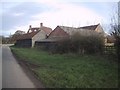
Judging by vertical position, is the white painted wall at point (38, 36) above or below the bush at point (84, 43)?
above

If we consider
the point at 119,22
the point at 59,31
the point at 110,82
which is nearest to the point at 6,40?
the point at 59,31

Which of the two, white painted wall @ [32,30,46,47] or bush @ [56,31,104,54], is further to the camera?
white painted wall @ [32,30,46,47]

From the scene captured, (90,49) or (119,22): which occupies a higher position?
(119,22)

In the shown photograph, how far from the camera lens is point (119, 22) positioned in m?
23.3

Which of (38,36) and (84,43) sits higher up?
(38,36)

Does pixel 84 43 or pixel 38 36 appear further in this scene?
pixel 38 36

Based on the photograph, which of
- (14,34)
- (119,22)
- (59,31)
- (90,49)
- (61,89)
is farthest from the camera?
(14,34)

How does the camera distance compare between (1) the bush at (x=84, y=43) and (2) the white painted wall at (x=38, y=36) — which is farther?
(2) the white painted wall at (x=38, y=36)

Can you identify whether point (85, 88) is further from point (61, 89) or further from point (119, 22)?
point (119, 22)

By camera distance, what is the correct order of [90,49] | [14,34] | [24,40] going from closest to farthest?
[90,49] → [24,40] → [14,34]

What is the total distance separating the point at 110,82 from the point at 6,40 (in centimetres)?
10703

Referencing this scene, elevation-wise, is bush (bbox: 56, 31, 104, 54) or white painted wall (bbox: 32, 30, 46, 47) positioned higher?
white painted wall (bbox: 32, 30, 46, 47)

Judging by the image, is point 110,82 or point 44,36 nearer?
point 110,82

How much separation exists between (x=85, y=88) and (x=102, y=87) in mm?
751
